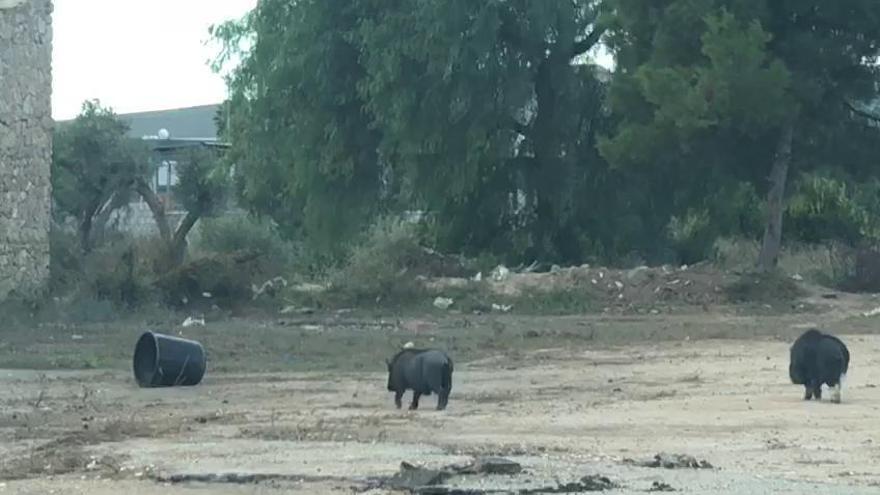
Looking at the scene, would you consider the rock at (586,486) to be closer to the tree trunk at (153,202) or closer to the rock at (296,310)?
the rock at (296,310)

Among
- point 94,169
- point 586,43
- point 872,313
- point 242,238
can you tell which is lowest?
point 872,313

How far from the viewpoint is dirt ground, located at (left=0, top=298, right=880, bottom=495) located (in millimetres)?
13078

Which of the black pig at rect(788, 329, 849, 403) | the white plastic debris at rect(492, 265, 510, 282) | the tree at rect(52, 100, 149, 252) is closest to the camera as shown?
the black pig at rect(788, 329, 849, 403)

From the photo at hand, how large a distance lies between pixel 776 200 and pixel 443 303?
8.29 metres

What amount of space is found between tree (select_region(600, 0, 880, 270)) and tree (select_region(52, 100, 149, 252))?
19646mm

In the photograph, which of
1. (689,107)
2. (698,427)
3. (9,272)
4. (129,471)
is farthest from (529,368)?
(689,107)

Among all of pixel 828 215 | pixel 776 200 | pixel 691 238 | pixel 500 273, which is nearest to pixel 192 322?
pixel 500 273

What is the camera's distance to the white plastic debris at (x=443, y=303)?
119ft

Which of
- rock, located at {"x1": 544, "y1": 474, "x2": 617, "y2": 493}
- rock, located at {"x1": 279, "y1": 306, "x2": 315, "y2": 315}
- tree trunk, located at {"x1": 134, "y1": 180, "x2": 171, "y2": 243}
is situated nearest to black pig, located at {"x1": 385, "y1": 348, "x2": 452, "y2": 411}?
rock, located at {"x1": 544, "y1": 474, "x2": 617, "y2": 493}

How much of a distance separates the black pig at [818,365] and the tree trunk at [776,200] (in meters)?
22.1

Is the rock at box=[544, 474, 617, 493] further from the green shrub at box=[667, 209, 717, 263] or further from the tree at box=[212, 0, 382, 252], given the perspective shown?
the green shrub at box=[667, 209, 717, 263]

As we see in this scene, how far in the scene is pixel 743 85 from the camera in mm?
38125

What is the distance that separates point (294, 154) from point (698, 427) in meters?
29.6

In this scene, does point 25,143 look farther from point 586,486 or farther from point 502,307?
point 586,486
